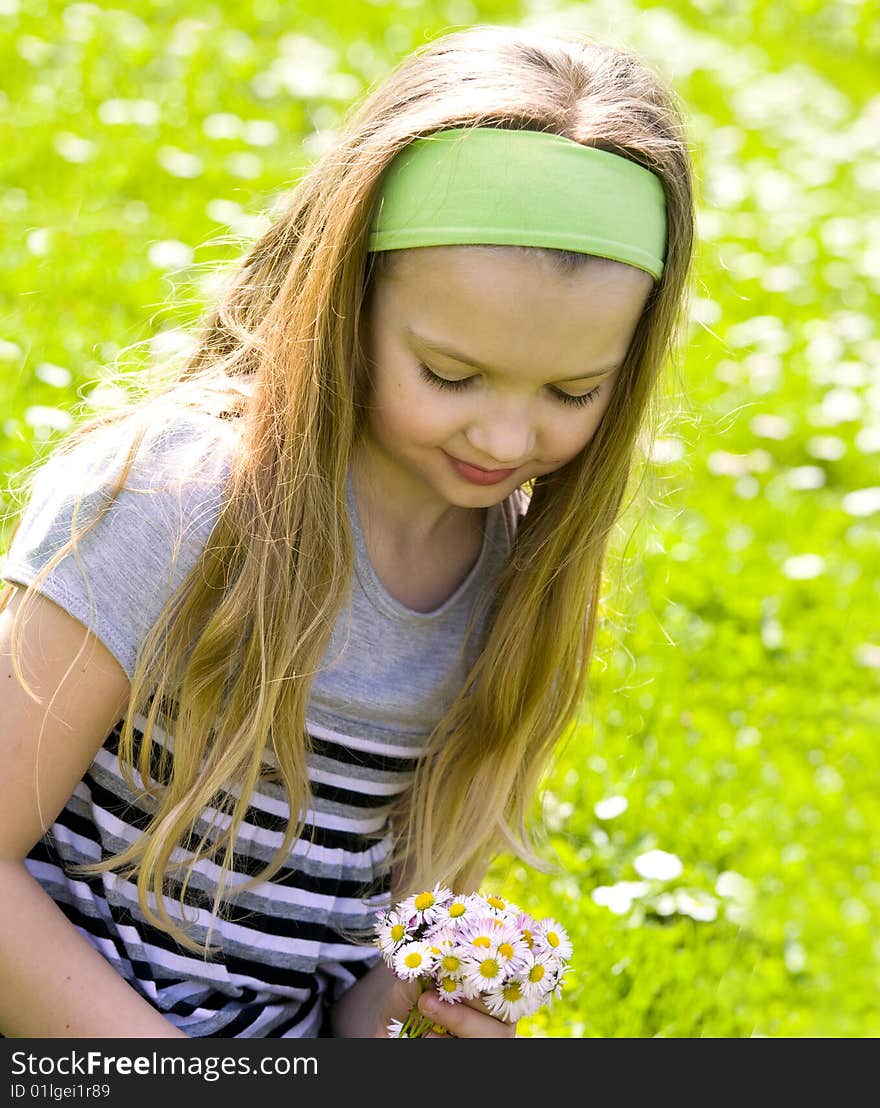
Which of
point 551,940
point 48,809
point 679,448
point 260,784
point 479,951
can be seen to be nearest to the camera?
point 479,951

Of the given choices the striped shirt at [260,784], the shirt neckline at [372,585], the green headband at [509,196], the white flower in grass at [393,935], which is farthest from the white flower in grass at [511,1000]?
the green headband at [509,196]

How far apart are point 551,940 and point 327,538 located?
20.6 inches

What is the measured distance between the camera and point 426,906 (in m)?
1.60

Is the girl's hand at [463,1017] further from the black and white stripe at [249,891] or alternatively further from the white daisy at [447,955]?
the black and white stripe at [249,891]

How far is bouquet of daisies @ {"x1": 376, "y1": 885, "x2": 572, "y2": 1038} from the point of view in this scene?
4.97 feet

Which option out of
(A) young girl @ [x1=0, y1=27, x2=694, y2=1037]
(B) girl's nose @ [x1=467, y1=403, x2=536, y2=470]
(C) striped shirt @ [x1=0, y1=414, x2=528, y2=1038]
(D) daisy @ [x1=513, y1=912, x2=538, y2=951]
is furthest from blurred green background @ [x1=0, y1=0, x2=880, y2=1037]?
(D) daisy @ [x1=513, y1=912, x2=538, y2=951]

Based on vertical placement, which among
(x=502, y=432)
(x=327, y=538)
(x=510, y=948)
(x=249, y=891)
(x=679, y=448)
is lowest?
(x=679, y=448)

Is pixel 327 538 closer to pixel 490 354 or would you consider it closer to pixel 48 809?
pixel 490 354

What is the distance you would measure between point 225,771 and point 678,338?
30.6 inches

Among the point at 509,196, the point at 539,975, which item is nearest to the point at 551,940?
the point at 539,975

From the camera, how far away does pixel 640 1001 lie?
2.34 m
